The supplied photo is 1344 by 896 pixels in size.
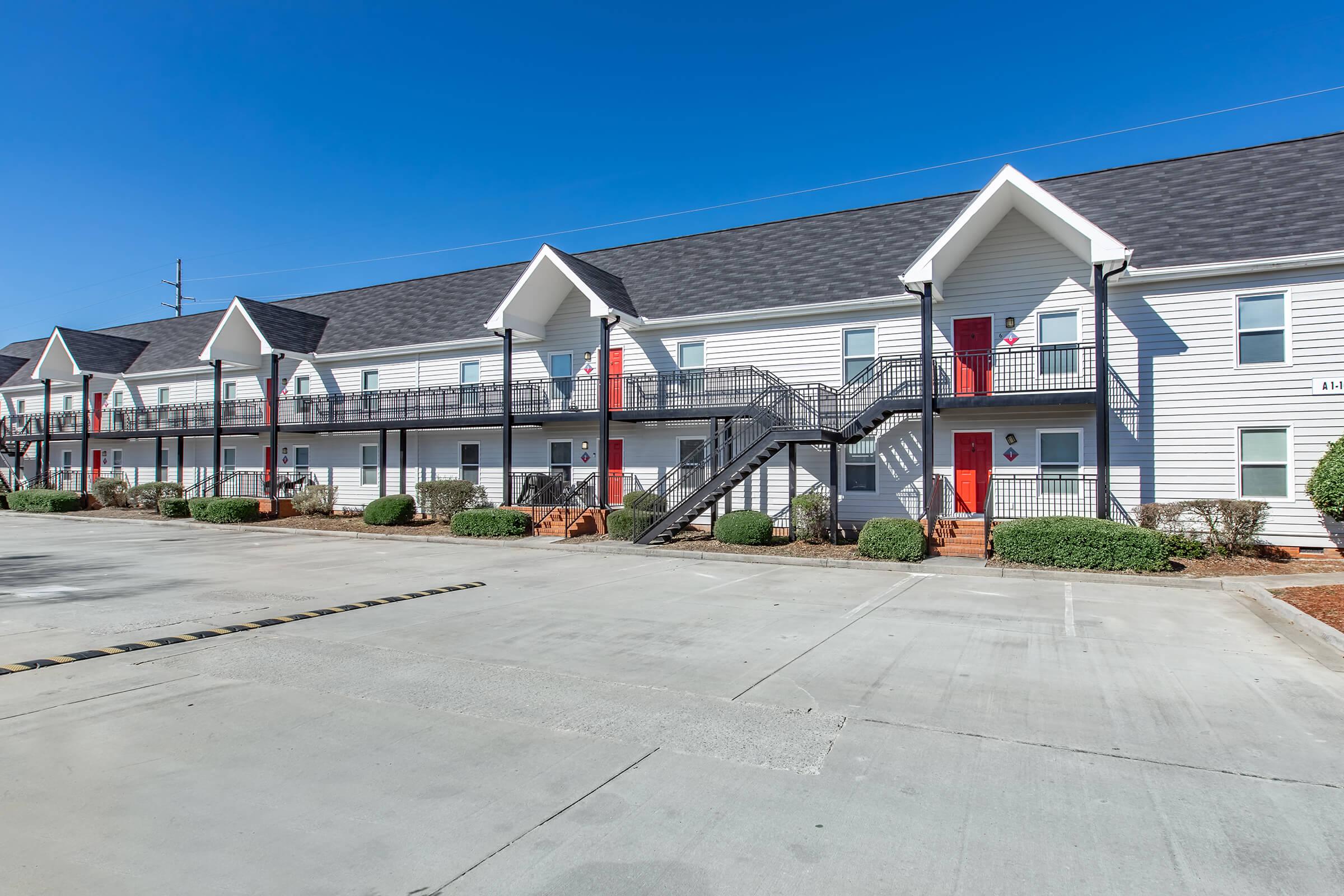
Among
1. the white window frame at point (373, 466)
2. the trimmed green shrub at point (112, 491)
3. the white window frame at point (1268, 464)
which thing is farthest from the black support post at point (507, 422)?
the trimmed green shrub at point (112, 491)

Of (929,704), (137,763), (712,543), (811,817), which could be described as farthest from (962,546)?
(137,763)

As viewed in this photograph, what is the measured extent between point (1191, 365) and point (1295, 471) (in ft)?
9.37

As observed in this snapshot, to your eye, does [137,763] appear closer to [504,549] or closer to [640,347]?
[504,549]

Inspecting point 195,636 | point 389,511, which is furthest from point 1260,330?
point 389,511

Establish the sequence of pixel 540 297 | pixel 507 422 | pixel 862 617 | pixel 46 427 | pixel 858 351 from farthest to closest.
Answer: pixel 46 427
pixel 540 297
pixel 507 422
pixel 858 351
pixel 862 617

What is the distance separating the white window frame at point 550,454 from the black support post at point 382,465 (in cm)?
706

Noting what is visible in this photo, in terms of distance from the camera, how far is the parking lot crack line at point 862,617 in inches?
275

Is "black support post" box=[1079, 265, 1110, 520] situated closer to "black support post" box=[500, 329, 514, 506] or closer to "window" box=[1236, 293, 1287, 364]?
"window" box=[1236, 293, 1287, 364]

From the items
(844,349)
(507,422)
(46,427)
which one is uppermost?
(844,349)

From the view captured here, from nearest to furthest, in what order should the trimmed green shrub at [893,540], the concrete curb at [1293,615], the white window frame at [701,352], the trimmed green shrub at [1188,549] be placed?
the concrete curb at [1293,615] < the trimmed green shrub at [1188,549] < the trimmed green shrub at [893,540] < the white window frame at [701,352]

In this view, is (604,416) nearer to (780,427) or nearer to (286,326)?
(780,427)

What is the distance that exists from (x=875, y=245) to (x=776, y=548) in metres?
9.34

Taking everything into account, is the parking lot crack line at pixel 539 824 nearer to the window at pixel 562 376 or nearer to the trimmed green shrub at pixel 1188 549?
the trimmed green shrub at pixel 1188 549

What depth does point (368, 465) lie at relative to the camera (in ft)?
90.7
